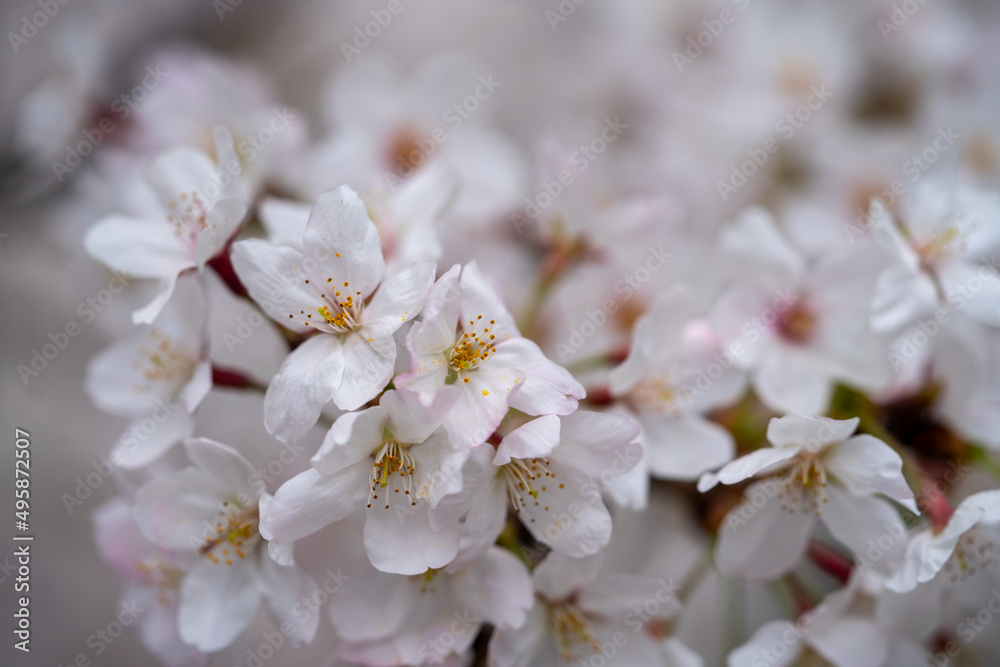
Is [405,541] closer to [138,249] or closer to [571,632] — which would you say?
[571,632]

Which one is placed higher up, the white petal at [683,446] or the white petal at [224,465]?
the white petal at [224,465]

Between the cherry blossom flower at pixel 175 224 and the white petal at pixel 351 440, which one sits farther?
the cherry blossom flower at pixel 175 224

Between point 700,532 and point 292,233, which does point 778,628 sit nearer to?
point 700,532

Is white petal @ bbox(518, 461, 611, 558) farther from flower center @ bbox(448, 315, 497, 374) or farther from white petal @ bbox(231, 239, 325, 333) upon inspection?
white petal @ bbox(231, 239, 325, 333)

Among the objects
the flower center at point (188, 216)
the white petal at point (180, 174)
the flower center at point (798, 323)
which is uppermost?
the white petal at point (180, 174)

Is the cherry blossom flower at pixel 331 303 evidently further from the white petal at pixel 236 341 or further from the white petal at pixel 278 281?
the white petal at pixel 236 341

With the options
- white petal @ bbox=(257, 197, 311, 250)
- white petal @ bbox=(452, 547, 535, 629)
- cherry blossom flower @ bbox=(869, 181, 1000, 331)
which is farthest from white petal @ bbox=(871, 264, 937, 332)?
white petal @ bbox=(257, 197, 311, 250)

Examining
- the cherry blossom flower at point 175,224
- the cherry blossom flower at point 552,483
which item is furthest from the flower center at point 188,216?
the cherry blossom flower at point 552,483

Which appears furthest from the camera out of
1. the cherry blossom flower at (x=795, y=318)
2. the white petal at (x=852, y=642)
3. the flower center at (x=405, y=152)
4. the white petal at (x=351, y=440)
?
the flower center at (x=405, y=152)


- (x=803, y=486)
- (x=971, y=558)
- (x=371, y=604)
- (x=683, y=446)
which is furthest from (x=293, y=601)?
(x=971, y=558)
